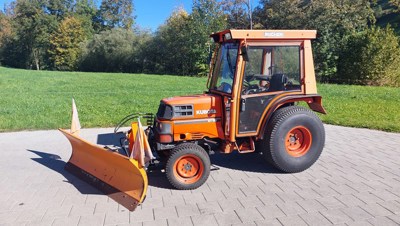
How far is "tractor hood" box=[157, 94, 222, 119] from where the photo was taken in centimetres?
488

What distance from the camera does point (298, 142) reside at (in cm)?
540

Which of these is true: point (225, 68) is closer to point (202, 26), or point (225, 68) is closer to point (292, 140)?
point (292, 140)

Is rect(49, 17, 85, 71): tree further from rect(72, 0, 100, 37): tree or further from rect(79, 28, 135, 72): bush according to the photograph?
rect(72, 0, 100, 37): tree

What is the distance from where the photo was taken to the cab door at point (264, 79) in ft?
16.4

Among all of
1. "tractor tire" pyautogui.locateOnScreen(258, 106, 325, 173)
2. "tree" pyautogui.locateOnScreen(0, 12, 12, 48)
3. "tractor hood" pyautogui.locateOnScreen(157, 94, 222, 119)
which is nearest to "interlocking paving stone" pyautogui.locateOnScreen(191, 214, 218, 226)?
"tractor hood" pyautogui.locateOnScreen(157, 94, 222, 119)

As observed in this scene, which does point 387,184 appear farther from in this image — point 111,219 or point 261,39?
point 111,219

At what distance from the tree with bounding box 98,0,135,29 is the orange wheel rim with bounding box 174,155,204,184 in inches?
2267

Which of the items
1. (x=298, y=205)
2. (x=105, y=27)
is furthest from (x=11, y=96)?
(x=105, y=27)

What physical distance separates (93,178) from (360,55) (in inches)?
880

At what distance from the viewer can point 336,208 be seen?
4066mm

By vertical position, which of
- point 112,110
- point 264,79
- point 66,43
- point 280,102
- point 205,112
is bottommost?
point 112,110

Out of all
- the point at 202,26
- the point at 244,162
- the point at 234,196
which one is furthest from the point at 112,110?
the point at 202,26

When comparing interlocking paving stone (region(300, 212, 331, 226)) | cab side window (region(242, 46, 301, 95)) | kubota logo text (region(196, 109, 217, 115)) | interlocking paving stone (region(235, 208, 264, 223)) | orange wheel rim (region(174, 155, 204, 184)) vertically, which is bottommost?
interlocking paving stone (region(300, 212, 331, 226))

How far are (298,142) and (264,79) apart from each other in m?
1.16
